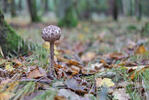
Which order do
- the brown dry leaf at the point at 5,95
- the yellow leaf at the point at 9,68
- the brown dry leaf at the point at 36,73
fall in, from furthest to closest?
the yellow leaf at the point at 9,68 → the brown dry leaf at the point at 36,73 → the brown dry leaf at the point at 5,95

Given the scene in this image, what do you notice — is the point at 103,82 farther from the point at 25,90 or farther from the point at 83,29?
the point at 83,29

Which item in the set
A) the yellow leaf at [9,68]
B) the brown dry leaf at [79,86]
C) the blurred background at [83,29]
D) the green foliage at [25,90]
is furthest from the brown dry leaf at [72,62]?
the green foliage at [25,90]

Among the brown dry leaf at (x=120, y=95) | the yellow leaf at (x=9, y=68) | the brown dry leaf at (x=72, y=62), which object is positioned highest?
the yellow leaf at (x=9, y=68)

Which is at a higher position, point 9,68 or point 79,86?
point 9,68

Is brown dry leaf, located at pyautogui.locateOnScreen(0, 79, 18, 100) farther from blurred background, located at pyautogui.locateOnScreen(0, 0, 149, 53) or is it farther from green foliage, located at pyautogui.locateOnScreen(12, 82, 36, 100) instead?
blurred background, located at pyautogui.locateOnScreen(0, 0, 149, 53)

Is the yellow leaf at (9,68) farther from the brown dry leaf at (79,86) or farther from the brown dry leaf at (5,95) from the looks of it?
the brown dry leaf at (79,86)

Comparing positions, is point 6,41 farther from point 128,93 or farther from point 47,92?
point 128,93

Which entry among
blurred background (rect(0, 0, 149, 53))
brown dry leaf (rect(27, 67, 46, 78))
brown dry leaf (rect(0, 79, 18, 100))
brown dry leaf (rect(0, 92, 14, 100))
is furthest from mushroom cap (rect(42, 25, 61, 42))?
brown dry leaf (rect(0, 92, 14, 100))

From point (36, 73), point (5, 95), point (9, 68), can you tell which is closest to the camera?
point (5, 95)

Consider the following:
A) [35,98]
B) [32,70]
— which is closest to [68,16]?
[32,70]

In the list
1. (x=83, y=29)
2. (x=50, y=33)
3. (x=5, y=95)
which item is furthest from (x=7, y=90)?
(x=83, y=29)

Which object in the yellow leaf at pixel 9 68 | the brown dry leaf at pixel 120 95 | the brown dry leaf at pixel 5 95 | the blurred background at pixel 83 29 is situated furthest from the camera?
the blurred background at pixel 83 29
